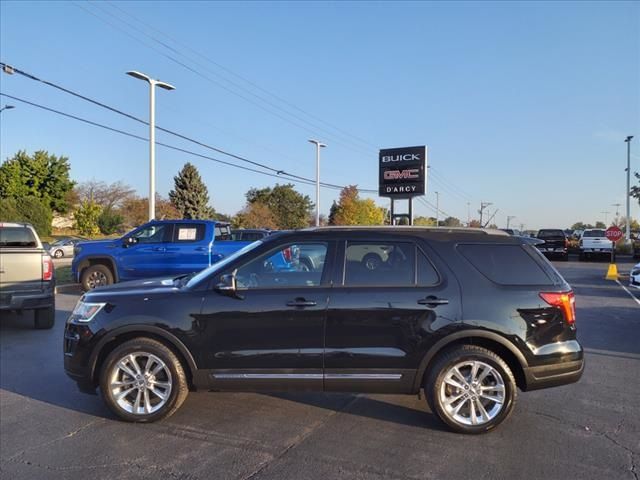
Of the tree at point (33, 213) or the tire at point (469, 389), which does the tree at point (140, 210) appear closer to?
the tree at point (33, 213)

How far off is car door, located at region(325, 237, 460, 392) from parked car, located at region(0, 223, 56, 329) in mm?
6053

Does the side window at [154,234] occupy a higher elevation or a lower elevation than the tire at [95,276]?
higher

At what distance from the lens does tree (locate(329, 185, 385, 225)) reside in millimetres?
70188

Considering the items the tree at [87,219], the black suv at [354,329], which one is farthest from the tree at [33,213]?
the black suv at [354,329]

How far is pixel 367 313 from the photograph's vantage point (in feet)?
14.4

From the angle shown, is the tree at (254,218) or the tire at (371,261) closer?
the tire at (371,261)

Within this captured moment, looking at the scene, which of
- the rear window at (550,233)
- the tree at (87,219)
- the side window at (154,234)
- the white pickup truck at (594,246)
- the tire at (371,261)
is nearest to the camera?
the tire at (371,261)

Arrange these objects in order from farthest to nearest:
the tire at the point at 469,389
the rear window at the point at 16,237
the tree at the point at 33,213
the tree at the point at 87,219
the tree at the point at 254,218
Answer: the tree at the point at 254,218 → the tree at the point at 87,219 → the tree at the point at 33,213 → the rear window at the point at 16,237 → the tire at the point at 469,389

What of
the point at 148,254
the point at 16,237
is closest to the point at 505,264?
the point at 16,237

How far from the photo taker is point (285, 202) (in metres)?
82.7

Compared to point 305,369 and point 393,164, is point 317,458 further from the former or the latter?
point 393,164

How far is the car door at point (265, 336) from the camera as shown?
4410mm

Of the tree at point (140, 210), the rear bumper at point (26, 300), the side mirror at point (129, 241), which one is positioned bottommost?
the rear bumper at point (26, 300)

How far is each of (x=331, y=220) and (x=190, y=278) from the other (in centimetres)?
7641
